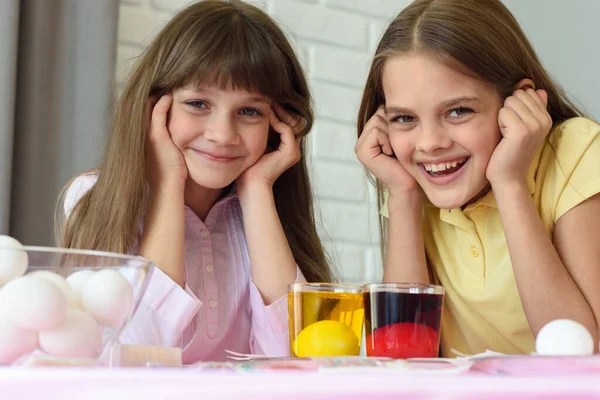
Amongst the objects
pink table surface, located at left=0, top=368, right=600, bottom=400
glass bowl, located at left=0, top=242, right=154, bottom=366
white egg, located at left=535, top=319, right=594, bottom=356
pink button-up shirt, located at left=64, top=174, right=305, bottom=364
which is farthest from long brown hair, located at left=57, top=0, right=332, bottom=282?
pink table surface, located at left=0, top=368, right=600, bottom=400

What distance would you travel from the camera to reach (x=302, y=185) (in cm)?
154

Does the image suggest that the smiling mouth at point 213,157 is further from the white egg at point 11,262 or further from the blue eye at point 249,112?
the white egg at point 11,262

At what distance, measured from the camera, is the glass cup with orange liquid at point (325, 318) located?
2.48ft

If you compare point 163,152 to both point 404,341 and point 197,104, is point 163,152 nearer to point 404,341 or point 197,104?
point 197,104

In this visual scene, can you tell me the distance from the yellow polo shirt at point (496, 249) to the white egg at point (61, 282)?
2.96ft

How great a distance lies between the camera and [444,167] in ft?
4.20

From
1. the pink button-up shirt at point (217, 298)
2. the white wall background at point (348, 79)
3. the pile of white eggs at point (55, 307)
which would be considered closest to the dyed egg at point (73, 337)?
the pile of white eggs at point (55, 307)

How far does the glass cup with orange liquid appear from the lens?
76cm

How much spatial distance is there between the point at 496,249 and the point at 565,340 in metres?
0.75

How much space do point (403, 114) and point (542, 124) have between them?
0.22 m

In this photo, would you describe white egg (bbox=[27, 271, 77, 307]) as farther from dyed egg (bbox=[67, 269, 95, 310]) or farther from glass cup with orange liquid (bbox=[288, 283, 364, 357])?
glass cup with orange liquid (bbox=[288, 283, 364, 357])

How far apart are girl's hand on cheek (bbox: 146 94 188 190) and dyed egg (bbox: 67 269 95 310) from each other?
2.64 ft

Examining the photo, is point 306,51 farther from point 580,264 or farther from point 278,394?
point 278,394

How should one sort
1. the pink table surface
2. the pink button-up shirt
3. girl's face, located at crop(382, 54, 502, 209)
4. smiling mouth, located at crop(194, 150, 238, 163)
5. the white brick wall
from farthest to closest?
the white brick wall, smiling mouth, located at crop(194, 150, 238, 163), girl's face, located at crop(382, 54, 502, 209), the pink button-up shirt, the pink table surface
